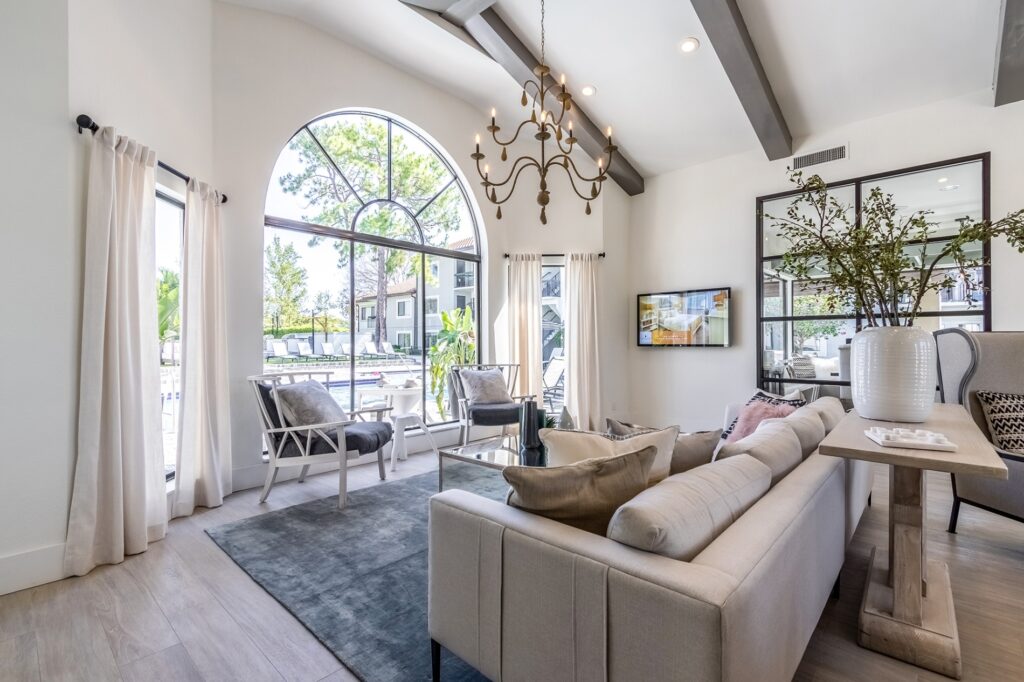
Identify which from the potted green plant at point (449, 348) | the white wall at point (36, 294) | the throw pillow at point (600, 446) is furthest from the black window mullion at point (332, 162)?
A: the throw pillow at point (600, 446)

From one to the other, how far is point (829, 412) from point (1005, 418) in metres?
0.95

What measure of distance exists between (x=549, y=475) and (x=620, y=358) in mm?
5130

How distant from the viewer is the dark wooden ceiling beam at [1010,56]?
324cm

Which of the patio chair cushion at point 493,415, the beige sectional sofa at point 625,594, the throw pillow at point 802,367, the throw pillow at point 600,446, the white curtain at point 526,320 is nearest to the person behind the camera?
the beige sectional sofa at point 625,594

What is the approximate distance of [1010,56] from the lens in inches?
139

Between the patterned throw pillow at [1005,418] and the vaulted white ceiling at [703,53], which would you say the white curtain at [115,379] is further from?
the patterned throw pillow at [1005,418]

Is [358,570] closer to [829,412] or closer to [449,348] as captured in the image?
[829,412]

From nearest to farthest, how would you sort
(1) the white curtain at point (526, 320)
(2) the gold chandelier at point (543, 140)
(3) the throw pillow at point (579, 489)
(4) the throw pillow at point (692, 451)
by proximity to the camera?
(3) the throw pillow at point (579, 489), (4) the throw pillow at point (692, 451), (2) the gold chandelier at point (543, 140), (1) the white curtain at point (526, 320)

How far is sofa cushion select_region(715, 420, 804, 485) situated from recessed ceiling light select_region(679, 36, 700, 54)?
3.66 m

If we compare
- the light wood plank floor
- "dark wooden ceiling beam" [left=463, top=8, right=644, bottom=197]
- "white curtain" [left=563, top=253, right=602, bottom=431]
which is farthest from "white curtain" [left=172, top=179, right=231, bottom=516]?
"white curtain" [left=563, top=253, right=602, bottom=431]

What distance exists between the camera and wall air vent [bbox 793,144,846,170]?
15.9 feet

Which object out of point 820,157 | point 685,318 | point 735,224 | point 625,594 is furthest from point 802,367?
point 625,594

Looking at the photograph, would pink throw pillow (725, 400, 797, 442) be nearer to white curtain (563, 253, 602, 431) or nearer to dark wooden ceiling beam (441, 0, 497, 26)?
white curtain (563, 253, 602, 431)

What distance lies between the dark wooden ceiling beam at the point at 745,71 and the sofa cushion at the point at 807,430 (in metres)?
3.16
